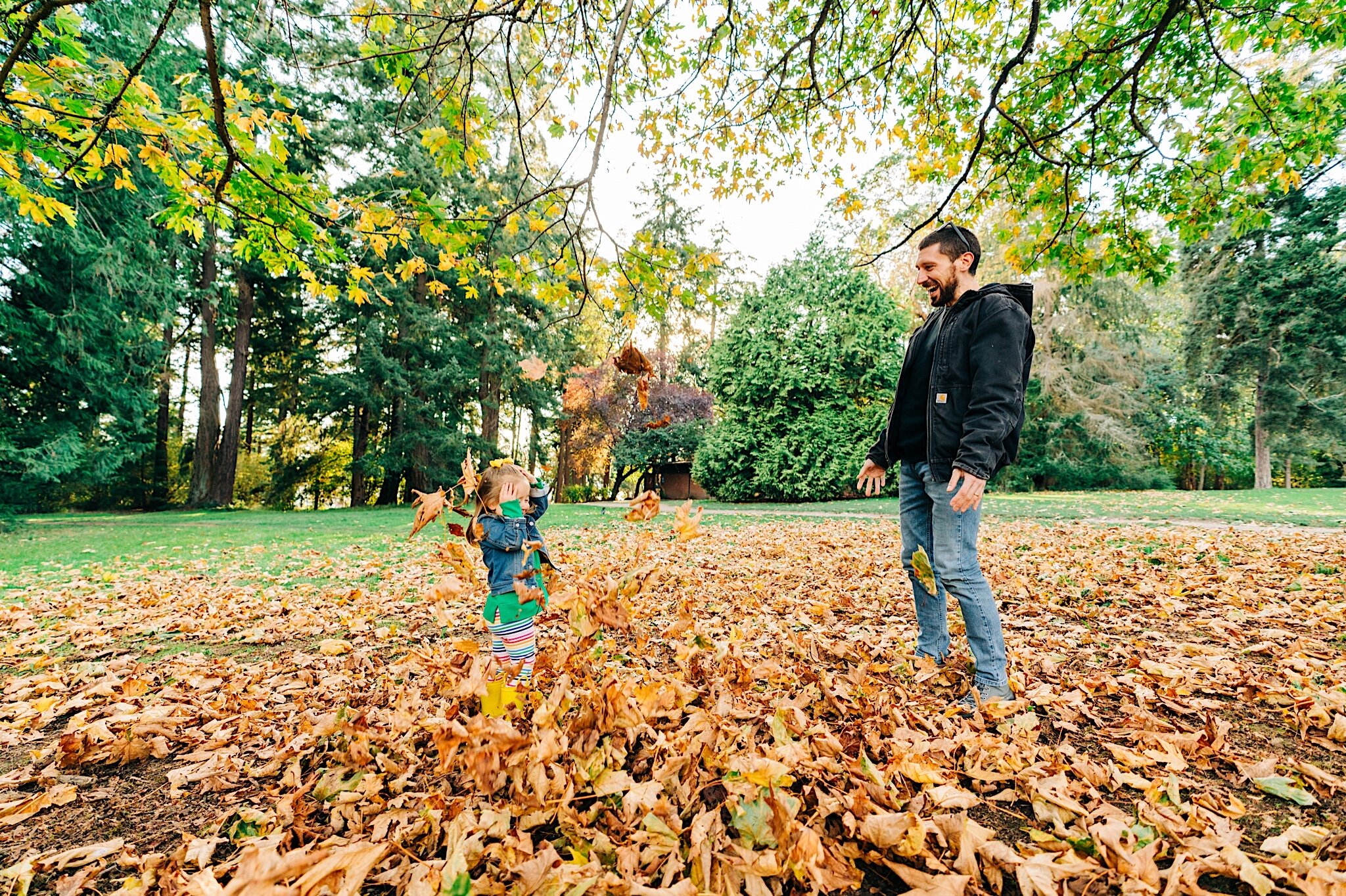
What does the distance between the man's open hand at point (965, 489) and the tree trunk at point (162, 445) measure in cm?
2478

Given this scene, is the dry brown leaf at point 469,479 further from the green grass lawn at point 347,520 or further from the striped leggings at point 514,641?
the green grass lawn at point 347,520

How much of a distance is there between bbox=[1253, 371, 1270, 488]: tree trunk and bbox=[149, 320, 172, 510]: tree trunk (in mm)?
37055

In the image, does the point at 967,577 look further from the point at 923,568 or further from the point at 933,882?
the point at 933,882

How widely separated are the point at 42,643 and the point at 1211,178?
8486 mm

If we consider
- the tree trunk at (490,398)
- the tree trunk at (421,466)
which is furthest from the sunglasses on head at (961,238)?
the tree trunk at (490,398)

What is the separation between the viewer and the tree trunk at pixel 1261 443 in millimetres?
19016

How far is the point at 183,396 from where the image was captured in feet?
80.5

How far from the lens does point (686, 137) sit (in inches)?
201

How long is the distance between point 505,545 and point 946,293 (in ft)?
7.38

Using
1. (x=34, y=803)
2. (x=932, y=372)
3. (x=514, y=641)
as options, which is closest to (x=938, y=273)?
(x=932, y=372)

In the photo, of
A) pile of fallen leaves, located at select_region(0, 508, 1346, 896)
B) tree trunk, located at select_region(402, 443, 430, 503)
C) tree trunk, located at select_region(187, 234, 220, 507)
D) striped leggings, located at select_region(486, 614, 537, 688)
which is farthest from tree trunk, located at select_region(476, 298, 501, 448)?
striped leggings, located at select_region(486, 614, 537, 688)

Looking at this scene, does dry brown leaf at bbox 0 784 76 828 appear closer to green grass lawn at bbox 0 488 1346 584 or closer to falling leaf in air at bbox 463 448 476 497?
falling leaf in air at bbox 463 448 476 497

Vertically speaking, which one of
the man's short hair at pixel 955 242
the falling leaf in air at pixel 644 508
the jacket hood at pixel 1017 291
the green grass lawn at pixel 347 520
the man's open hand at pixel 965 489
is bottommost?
the green grass lawn at pixel 347 520

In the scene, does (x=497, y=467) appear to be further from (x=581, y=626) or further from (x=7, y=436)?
(x=7, y=436)
